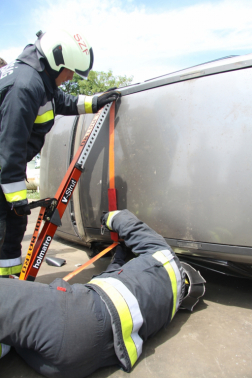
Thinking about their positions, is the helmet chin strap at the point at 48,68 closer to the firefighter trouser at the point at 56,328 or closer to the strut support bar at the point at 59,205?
the strut support bar at the point at 59,205

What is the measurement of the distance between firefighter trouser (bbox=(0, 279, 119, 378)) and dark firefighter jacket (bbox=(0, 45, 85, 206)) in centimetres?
78

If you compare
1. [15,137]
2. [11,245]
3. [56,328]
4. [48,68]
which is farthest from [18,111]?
[56,328]

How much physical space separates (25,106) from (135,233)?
1103mm

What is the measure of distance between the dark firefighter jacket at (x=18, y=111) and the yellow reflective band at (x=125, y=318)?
928 mm

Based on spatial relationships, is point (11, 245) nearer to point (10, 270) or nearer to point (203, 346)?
point (10, 270)

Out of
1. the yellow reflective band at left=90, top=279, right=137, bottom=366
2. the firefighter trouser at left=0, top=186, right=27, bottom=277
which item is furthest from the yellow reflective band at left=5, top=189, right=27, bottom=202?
the yellow reflective band at left=90, top=279, right=137, bottom=366

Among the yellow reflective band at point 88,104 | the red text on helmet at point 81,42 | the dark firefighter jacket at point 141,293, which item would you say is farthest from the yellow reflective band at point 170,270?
the red text on helmet at point 81,42

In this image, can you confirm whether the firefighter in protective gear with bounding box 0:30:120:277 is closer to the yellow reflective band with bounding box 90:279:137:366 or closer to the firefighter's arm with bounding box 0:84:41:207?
the firefighter's arm with bounding box 0:84:41:207

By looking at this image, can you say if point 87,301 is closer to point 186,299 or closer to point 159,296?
point 159,296

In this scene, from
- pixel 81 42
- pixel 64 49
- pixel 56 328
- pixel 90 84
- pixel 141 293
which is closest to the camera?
pixel 56 328

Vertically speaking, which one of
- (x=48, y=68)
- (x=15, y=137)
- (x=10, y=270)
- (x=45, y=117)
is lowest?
(x=10, y=270)

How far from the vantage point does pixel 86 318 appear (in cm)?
122

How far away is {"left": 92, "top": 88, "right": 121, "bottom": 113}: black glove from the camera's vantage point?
2275mm

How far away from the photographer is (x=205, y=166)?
177 cm
